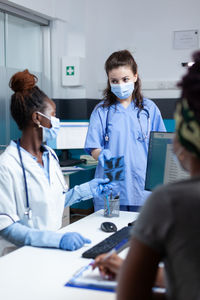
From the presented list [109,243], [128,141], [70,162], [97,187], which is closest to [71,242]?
[109,243]

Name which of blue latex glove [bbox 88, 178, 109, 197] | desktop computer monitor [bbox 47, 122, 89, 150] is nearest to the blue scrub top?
blue latex glove [bbox 88, 178, 109, 197]

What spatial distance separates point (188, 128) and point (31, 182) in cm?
110

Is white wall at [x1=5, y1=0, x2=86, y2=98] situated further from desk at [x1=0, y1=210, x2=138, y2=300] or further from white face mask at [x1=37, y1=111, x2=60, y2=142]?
desk at [x1=0, y1=210, x2=138, y2=300]

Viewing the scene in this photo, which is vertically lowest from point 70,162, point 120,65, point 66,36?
point 70,162

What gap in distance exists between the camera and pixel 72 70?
439 cm

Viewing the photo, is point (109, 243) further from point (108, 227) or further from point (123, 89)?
point (123, 89)

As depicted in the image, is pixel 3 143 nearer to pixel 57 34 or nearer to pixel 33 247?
pixel 57 34

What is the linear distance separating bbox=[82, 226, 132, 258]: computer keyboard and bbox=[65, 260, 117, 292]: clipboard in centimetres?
16

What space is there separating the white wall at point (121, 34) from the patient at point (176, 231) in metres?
3.51

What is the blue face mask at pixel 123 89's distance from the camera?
99.5 inches

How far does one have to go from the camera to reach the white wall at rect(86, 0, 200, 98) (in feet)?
14.1

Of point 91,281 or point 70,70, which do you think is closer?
point 91,281

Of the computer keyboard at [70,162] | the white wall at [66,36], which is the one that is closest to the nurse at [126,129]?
the computer keyboard at [70,162]

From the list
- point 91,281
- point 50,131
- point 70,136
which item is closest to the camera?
point 91,281
